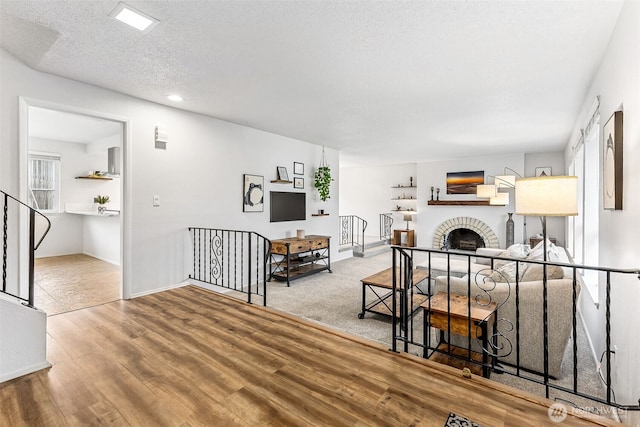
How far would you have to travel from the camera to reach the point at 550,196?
2.16m

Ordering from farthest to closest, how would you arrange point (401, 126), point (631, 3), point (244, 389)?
point (401, 126)
point (244, 389)
point (631, 3)

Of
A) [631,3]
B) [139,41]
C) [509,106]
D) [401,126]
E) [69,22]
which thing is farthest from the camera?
[401,126]

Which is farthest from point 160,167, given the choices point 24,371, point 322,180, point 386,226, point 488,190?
point 386,226

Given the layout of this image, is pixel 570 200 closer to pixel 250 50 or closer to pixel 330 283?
pixel 250 50

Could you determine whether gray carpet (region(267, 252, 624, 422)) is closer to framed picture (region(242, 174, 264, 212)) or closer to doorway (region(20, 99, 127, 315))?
framed picture (region(242, 174, 264, 212))

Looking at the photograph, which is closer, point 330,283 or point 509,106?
point 509,106

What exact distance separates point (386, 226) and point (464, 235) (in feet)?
7.61

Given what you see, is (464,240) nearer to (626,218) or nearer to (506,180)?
(506,180)

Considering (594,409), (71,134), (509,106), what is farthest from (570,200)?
(71,134)

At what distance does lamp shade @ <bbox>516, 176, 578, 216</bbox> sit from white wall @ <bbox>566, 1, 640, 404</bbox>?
0.26 meters

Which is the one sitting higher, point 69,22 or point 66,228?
point 69,22

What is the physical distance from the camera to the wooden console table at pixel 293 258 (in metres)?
5.12

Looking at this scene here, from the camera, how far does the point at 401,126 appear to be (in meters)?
4.88

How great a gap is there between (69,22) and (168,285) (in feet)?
9.64
